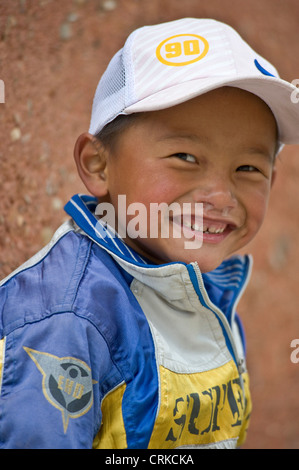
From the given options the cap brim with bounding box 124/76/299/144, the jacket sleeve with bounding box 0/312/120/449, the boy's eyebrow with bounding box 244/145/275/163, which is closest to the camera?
the jacket sleeve with bounding box 0/312/120/449

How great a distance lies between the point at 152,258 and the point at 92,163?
0.21 metres

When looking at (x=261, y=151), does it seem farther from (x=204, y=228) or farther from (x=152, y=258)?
(x=152, y=258)

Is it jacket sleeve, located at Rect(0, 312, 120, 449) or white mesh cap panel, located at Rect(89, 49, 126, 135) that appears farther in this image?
white mesh cap panel, located at Rect(89, 49, 126, 135)

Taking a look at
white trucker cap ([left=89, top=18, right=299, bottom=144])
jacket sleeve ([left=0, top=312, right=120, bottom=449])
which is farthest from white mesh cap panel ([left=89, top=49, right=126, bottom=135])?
jacket sleeve ([left=0, top=312, right=120, bottom=449])

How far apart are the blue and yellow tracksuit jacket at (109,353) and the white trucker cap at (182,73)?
0.67 feet

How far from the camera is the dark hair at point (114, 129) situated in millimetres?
1044

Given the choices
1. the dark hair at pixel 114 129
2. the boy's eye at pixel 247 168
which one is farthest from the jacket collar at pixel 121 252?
the boy's eye at pixel 247 168

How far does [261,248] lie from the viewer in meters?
2.10

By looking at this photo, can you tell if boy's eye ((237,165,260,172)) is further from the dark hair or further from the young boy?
the dark hair

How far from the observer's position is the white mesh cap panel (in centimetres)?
104

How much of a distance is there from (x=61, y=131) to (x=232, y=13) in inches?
28.4

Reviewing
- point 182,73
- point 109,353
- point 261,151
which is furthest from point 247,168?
point 109,353

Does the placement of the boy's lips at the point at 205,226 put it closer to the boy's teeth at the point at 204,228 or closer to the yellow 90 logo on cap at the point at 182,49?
the boy's teeth at the point at 204,228

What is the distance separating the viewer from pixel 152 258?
1.12m
